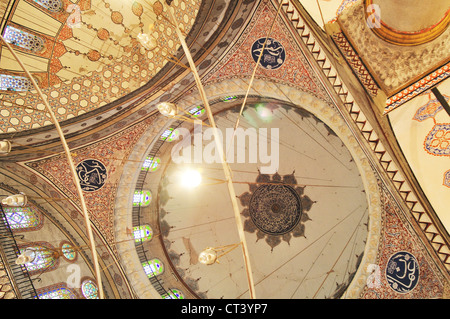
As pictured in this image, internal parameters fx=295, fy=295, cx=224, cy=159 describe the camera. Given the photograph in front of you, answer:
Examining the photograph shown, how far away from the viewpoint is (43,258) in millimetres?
6793

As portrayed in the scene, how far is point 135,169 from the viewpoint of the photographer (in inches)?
277

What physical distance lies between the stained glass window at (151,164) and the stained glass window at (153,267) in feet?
7.94

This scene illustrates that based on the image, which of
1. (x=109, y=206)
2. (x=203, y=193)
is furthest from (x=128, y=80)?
(x=203, y=193)

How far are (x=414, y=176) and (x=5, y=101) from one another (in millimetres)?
7499

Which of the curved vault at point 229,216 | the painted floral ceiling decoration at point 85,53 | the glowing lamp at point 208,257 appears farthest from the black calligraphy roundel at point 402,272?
the painted floral ceiling decoration at point 85,53

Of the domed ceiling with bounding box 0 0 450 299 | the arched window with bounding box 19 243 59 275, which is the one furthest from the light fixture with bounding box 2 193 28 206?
the arched window with bounding box 19 243 59 275

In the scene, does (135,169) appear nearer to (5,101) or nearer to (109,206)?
(109,206)

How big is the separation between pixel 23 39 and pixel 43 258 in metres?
4.72

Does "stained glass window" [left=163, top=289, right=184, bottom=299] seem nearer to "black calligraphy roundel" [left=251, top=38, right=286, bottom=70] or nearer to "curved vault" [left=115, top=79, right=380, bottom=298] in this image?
"curved vault" [left=115, top=79, right=380, bottom=298]

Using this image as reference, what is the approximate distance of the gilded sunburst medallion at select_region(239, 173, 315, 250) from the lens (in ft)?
28.1

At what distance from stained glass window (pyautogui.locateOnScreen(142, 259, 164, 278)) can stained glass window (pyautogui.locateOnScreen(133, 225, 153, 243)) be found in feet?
2.01

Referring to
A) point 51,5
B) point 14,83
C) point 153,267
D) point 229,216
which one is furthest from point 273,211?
point 51,5

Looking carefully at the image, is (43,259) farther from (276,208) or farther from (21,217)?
(276,208)

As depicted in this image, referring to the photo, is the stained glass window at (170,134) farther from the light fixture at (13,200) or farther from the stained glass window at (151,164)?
the light fixture at (13,200)
